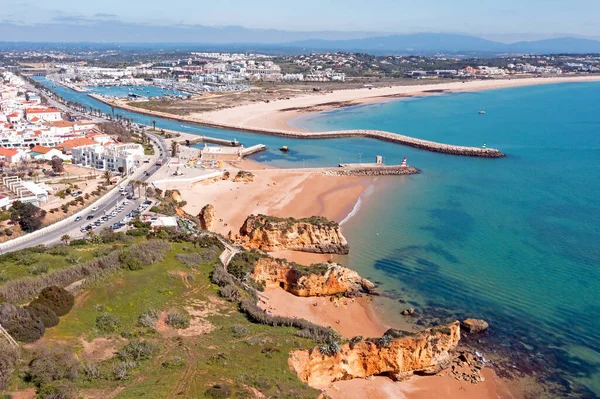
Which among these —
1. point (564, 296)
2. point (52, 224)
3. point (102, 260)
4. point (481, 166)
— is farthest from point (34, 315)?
point (481, 166)

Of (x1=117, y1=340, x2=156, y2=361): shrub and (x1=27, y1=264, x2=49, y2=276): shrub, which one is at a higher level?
(x1=27, y1=264, x2=49, y2=276): shrub

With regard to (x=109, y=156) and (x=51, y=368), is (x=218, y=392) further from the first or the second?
(x=109, y=156)

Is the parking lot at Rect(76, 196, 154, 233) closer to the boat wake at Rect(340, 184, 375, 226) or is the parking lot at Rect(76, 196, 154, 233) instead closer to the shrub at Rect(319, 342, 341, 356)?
the boat wake at Rect(340, 184, 375, 226)

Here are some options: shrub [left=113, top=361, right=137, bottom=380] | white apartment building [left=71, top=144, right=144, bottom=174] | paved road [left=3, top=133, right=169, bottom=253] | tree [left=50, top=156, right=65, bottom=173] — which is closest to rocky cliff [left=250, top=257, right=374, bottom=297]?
shrub [left=113, top=361, right=137, bottom=380]

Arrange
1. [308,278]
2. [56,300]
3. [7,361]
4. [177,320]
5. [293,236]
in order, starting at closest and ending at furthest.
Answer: [7,361] → [56,300] → [177,320] → [308,278] → [293,236]

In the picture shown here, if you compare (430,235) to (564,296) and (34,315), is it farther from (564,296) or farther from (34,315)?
(34,315)

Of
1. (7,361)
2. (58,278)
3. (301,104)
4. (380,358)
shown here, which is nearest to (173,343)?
(7,361)
